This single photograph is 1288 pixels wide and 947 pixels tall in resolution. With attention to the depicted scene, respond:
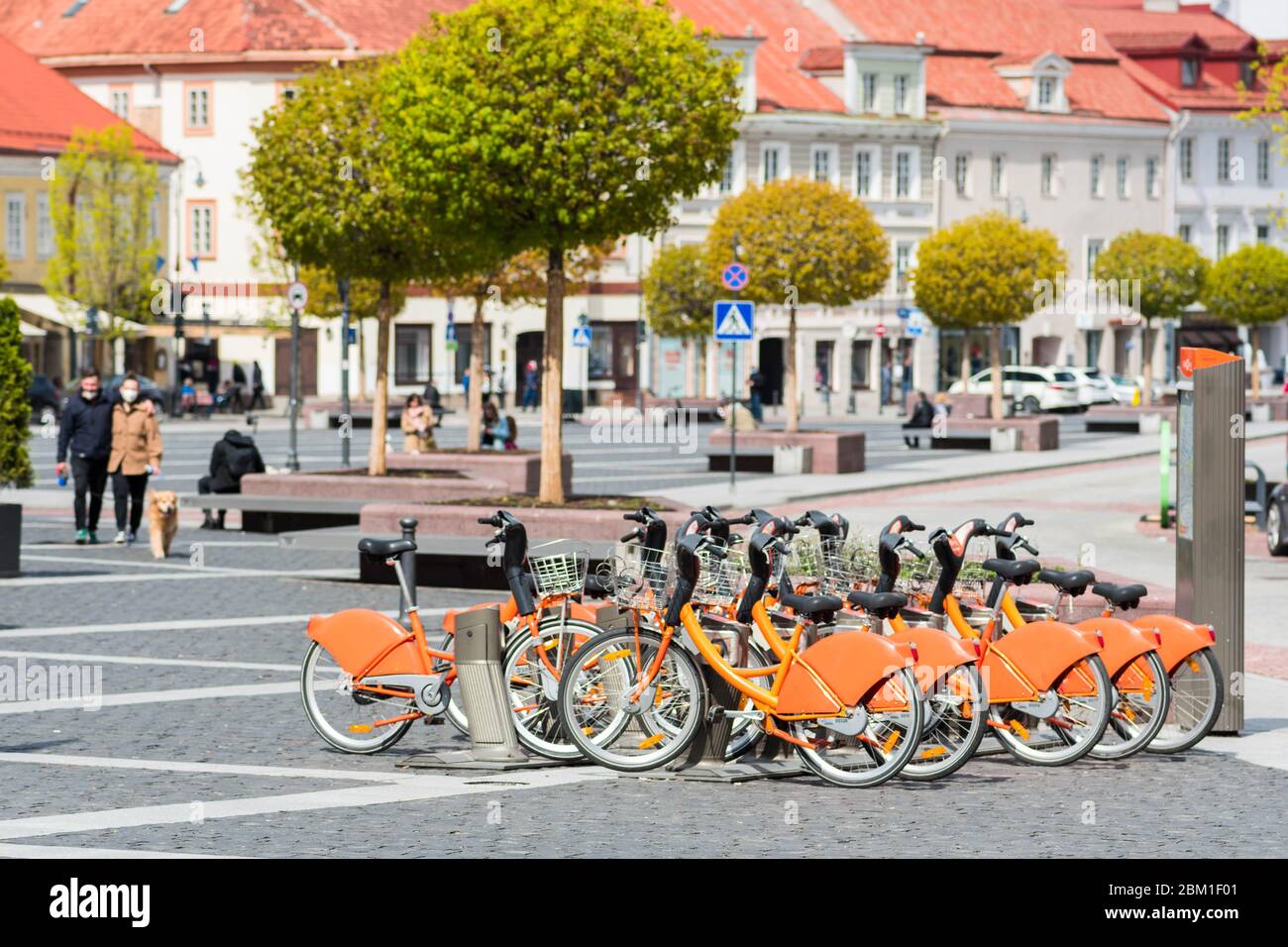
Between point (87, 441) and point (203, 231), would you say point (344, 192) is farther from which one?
point (203, 231)

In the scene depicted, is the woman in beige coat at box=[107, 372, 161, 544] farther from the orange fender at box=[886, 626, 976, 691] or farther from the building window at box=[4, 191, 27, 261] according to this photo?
the building window at box=[4, 191, 27, 261]

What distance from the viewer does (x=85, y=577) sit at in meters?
19.8

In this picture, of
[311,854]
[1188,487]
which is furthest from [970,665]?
[311,854]

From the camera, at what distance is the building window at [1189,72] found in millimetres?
93438

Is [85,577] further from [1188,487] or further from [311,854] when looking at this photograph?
[311,854]

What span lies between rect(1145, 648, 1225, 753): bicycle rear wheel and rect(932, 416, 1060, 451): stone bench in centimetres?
3382

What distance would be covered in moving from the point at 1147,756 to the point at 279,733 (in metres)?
4.15

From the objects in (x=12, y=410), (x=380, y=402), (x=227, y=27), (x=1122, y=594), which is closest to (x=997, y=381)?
(x=380, y=402)

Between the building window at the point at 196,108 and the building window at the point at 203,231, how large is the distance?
239 cm

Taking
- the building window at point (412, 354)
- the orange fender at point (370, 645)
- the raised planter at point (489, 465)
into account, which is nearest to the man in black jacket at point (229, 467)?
the raised planter at point (489, 465)

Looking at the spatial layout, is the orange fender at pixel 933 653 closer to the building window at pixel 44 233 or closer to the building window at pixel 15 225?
the building window at pixel 15 225

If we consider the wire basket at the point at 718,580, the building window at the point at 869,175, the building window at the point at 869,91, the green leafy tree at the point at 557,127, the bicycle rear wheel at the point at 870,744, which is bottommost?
the bicycle rear wheel at the point at 870,744

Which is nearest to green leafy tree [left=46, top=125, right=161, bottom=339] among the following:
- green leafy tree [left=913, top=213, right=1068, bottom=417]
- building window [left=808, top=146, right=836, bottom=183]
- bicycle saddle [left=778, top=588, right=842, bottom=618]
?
green leafy tree [left=913, top=213, right=1068, bottom=417]
